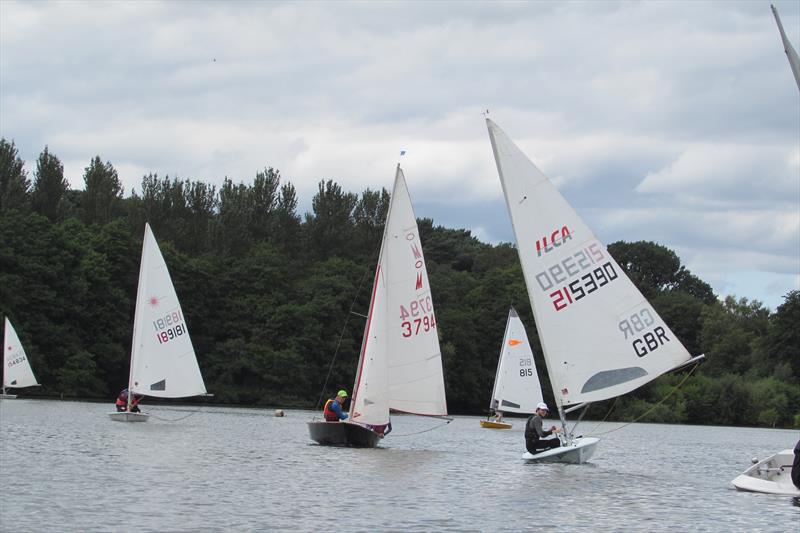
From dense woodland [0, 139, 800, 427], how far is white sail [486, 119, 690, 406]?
4170 centimetres

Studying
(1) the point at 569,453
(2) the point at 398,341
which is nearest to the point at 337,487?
(1) the point at 569,453

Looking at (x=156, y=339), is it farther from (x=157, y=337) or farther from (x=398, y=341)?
(x=398, y=341)

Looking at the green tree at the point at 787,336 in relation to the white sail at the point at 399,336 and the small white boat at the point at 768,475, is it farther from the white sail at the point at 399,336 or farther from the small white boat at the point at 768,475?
the small white boat at the point at 768,475

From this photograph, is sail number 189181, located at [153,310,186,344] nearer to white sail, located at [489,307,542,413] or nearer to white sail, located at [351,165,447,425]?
white sail, located at [351,165,447,425]

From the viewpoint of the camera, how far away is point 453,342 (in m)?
85.1

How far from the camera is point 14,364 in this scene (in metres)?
66.4

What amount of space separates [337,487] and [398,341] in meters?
10.0

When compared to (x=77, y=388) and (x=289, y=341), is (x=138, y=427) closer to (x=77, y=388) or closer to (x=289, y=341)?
(x=77, y=388)

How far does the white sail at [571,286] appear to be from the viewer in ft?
81.1

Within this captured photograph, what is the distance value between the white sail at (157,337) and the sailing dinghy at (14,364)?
2288cm

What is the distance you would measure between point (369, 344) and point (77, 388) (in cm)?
4131

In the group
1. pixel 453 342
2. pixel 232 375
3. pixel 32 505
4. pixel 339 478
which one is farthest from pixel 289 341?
pixel 32 505

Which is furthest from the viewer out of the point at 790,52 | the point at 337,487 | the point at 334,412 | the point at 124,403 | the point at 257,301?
the point at 257,301

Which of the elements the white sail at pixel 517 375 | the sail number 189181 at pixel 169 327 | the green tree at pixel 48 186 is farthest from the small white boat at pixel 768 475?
the green tree at pixel 48 186
